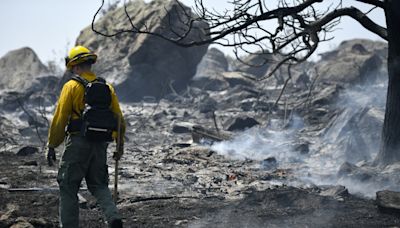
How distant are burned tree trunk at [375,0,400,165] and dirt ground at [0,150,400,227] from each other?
1353mm

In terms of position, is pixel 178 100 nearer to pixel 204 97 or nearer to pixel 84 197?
pixel 204 97

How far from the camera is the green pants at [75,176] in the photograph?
418 centimetres

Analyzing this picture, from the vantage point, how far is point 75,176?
424 cm

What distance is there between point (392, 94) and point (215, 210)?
10.4 ft

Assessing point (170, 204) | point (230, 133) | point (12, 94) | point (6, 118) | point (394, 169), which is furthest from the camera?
point (12, 94)

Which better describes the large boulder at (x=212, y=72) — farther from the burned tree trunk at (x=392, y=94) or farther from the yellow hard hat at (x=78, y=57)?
the yellow hard hat at (x=78, y=57)

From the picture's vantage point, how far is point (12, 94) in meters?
17.9

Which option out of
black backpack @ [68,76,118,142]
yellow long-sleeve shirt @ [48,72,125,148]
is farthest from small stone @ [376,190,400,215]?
yellow long-sleeve shirt @ [48,72,125,148]

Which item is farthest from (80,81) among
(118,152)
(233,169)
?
(233,169)

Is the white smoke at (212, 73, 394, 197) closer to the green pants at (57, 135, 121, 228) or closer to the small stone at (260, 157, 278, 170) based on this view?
the small stone at (260, 157, 278, 170)

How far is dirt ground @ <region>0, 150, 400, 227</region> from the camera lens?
198 inches

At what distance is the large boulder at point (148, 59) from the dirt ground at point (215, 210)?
40.4ft

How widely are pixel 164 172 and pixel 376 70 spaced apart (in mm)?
13930

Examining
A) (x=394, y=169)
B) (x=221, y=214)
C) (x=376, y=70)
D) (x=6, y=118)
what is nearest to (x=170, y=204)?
(x=221, y=214)
